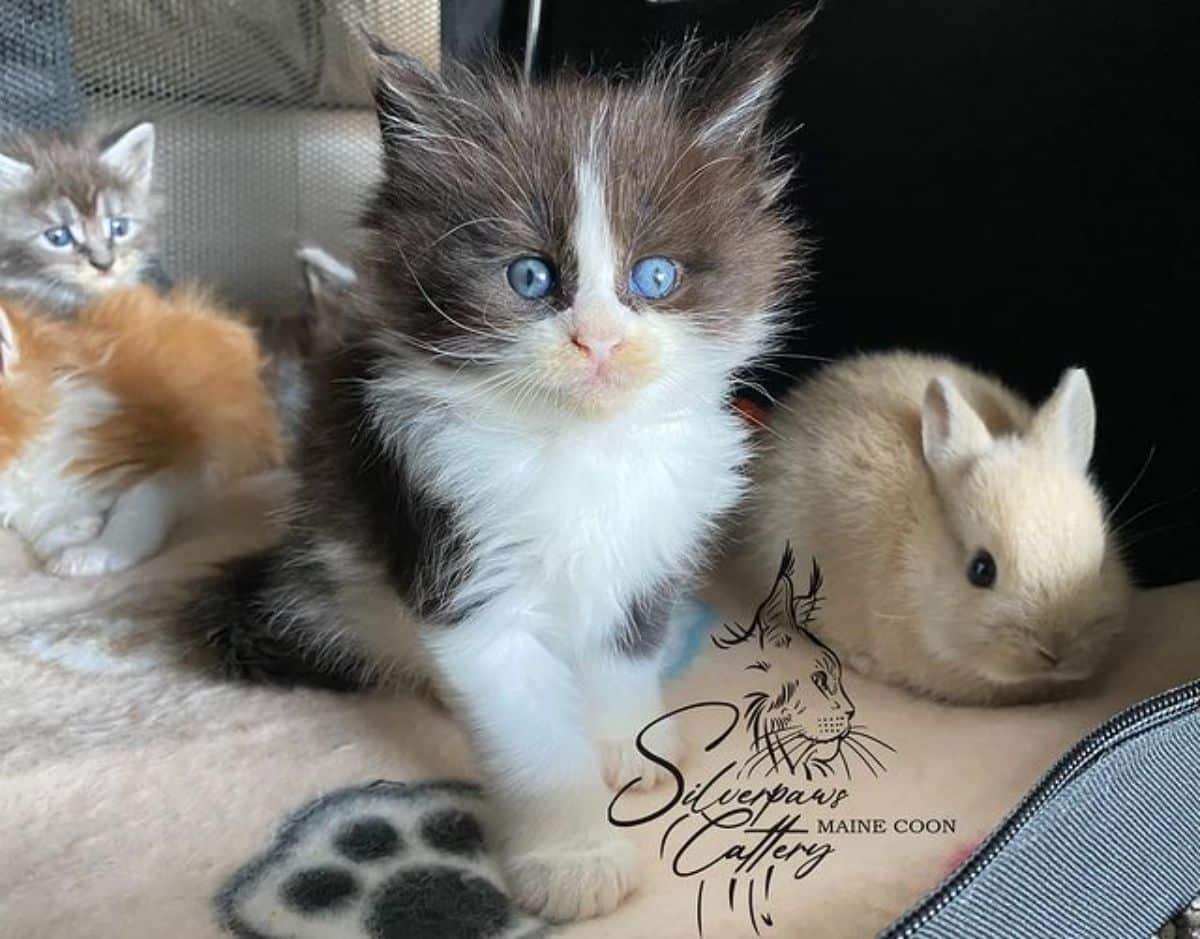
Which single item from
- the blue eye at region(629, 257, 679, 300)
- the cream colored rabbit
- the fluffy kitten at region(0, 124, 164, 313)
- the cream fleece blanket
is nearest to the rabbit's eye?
the cream colored rabbit

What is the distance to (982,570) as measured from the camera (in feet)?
3.40

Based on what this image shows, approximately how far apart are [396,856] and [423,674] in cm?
21

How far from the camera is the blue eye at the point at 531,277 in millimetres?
838

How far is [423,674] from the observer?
108 centimetres

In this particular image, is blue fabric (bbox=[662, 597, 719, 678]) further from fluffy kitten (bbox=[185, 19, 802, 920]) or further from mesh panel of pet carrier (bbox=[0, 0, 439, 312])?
mesh panel of pet carrier (bbox=[0, 0, 439, 312])

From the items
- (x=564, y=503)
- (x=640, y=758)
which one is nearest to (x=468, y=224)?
(x=564, y=503)

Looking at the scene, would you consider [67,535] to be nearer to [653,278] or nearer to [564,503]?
[564,503]

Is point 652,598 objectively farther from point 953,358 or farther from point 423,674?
point 953,358

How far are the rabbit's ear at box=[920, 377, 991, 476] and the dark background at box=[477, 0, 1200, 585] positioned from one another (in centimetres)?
24

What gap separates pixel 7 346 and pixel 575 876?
0.99m

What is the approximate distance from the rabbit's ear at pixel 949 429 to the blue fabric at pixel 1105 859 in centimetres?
34

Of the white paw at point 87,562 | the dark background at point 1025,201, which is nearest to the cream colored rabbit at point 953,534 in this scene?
the dark background at point 1025,201

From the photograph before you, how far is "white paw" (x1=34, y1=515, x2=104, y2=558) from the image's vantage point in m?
1.38

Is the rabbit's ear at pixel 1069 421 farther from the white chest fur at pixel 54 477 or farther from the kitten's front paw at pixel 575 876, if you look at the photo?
the white chest fur at pixel 54 477
